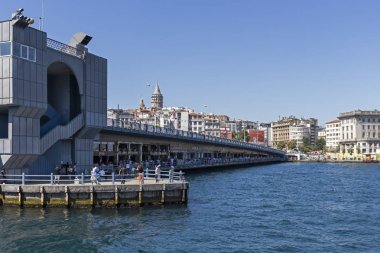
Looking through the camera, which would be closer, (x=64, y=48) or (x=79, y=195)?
(x=79, y=195)

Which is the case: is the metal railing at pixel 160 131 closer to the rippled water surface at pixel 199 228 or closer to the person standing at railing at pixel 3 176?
the person standing at railing at pixel 3 176

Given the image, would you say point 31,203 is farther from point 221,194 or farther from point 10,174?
point 221,194

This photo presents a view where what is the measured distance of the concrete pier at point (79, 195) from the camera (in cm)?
3759

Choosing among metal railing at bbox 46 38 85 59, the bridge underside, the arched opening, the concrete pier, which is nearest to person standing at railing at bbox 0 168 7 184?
the concrete pier

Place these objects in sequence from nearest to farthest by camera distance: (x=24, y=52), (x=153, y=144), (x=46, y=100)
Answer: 1. (x=24, y=52)
2. (x=46, y=100)
3. (x=153, y=144)

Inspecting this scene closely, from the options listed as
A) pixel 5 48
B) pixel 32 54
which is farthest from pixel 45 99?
pixel 5 48

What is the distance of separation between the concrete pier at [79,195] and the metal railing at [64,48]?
14079mm

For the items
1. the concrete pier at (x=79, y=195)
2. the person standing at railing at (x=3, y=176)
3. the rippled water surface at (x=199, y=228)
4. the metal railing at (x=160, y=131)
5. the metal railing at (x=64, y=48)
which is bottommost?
the rippled water surface at (x=199, y=228)

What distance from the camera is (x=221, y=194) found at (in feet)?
174

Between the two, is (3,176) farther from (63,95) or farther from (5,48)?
(63,95)

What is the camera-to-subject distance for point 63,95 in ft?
164

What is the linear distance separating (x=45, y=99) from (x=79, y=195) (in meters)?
10.3

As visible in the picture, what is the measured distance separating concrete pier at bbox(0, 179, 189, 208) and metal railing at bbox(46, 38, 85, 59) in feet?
46.2

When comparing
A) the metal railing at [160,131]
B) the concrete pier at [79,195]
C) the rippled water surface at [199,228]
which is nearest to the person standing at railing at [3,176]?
the concrete pier at [79,195]
